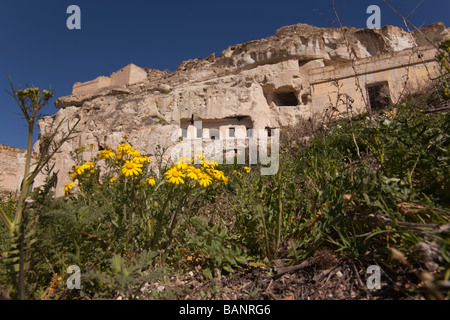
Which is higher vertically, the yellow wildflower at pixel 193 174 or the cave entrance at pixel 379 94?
the cave entrance at pixel 379 94

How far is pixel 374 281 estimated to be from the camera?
1.14 metres

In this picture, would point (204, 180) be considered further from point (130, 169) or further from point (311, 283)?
point (311, 283)

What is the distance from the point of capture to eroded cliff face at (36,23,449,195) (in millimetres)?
7055

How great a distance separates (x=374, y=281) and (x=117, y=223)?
1.59m

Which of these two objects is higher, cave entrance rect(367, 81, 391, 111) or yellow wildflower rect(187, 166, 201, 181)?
cave entrance rect(367, 81, 391, 111)

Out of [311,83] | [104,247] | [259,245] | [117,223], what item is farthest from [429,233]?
[311,83]

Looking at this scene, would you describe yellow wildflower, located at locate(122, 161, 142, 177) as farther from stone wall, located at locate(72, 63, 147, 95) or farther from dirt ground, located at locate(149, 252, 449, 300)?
stone wall, located at locate(72, 63, 147, 95)

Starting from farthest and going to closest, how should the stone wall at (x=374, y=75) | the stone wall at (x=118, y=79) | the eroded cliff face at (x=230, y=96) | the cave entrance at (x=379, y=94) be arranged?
1. the stone wall at (x=118, y=79)
2. the eroded cliff face at (x=230, y=96)
3. the cave entrance at (x=379, y=94)
4. the stone wall at (x=374, y=75)

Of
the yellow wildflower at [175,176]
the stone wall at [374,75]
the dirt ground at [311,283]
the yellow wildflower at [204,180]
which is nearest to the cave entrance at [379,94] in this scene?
the stone wall at [374,75]

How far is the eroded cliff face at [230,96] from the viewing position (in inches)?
278

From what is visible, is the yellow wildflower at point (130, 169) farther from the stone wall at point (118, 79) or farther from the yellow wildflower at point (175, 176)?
the stone wall at point (118, 79)

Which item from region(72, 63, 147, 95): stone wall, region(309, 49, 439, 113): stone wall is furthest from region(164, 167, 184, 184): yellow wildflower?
region(72, 63, 147, 95): stone wall
